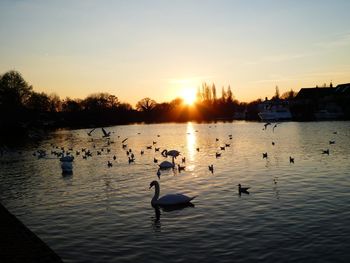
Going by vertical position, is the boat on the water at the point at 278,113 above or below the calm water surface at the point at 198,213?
above

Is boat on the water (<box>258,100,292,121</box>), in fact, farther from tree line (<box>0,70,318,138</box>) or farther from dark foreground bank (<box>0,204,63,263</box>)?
dark foreground bank (<box>0,204,63,263</box>)

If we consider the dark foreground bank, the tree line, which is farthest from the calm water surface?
the tree line

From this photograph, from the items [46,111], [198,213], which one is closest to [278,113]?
[46,111]

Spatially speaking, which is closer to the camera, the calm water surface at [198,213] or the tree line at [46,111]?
the calm water surface at [198,213]

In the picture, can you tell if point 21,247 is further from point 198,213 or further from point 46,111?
point 46,111

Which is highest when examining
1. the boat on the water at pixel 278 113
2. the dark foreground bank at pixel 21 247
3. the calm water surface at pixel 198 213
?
the boat on the water at pixel 278 113

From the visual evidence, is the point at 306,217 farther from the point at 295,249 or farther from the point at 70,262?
the point at 70,262

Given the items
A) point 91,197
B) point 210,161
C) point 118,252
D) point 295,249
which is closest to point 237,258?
point 295,249

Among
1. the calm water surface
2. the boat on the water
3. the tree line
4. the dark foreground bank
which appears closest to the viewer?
the dark foreground bank

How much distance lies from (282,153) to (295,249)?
29094mm

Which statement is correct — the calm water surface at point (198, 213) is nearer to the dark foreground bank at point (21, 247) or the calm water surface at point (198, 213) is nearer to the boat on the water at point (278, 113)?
the dark foreground bank at point (21, 247)

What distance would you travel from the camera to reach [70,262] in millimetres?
13797

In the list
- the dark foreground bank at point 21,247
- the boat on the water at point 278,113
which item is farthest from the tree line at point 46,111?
the dark foreground bank at point 21,247

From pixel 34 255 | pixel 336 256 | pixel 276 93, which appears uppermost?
pixel 276 93
